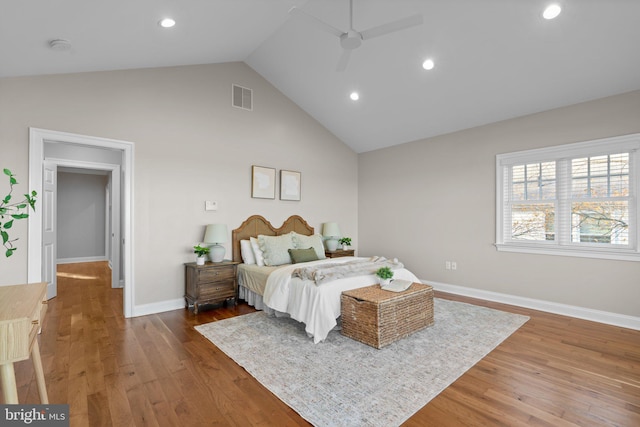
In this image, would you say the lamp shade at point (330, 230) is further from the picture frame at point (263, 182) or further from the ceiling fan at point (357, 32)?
the ceiling fan at point (357, 32)

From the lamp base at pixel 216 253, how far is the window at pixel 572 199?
13.1 feet

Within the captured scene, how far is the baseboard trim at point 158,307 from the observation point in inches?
161

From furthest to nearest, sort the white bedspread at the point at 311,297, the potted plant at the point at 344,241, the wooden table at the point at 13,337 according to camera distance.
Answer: the potted plant at the point at 344,241
the white bedspread at the point at 311,297
the wooden table at the point at 13,337

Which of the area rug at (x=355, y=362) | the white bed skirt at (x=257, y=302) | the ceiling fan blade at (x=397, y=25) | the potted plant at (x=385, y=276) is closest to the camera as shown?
the area rug at (x=355, y=362)

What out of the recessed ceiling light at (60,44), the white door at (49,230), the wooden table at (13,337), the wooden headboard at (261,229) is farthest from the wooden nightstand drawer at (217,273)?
the recessed ceiling light at (60,44)

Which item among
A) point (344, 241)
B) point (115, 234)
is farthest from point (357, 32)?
point (115, 234)

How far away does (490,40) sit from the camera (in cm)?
350

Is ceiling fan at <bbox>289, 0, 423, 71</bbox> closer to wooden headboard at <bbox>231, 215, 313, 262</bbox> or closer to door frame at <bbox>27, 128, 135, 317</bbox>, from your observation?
door frame at <bbox>27, 128, 135, 317</bbox>

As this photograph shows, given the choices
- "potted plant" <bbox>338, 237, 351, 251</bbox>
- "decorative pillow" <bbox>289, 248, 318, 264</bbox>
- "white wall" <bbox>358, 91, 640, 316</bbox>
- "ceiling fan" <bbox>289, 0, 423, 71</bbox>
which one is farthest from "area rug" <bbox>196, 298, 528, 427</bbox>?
"ceiling fan" <bbox>289, 0, 423, 71</bbox>

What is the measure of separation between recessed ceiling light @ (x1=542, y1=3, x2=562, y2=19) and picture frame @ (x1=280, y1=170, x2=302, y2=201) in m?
3.86

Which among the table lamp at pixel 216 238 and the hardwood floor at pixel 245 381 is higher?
the table lamp at pixel 216 238

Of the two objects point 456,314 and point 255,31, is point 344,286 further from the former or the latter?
point 255,31

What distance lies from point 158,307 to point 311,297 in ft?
7.40

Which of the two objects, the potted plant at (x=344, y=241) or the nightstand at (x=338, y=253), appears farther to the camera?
the potted plant at (x=344, y=241)
